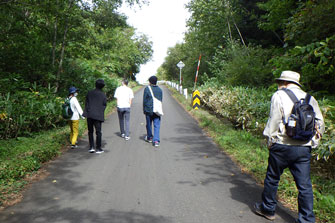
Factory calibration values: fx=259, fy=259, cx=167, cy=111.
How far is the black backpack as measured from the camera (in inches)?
124

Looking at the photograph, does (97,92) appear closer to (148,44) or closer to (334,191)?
(334,191)

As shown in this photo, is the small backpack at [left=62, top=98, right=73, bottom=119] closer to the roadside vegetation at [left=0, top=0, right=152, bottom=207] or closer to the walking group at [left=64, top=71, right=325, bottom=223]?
the roadside vegetation at [left=0, top=0, right=152, bottom=207]

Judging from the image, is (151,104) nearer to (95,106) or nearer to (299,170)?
(95,106)

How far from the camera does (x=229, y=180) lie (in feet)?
16.1

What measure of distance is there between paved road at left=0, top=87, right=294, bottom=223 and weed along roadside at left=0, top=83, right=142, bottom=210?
209 millimetres

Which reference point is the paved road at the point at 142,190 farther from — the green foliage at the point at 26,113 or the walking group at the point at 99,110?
the green foliage at the point at 26,113

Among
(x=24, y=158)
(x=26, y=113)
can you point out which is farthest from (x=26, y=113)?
(x=24, y=158)

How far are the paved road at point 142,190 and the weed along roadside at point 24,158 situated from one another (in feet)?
0.69

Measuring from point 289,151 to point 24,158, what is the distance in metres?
5.13

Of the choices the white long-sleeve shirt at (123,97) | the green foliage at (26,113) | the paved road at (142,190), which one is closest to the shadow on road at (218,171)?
the paved road at (142,190)

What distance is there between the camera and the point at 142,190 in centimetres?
436

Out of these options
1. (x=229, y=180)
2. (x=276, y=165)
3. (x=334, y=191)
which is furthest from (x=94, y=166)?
(x=334, y=191)

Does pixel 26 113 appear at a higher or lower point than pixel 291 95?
lower

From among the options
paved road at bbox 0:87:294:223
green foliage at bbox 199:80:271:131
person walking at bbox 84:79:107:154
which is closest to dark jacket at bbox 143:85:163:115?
paved road at bbox 0:87:294:223
